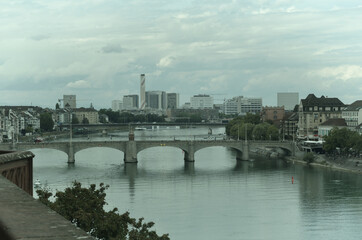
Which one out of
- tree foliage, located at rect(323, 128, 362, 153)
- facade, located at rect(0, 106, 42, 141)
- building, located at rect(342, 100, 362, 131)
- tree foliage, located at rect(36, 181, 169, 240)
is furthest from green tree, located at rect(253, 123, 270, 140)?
tree foliage, located at rect(36, 181, 169, 240)

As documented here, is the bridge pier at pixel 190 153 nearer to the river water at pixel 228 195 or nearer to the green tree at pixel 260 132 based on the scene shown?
the river water at pixel 228 195

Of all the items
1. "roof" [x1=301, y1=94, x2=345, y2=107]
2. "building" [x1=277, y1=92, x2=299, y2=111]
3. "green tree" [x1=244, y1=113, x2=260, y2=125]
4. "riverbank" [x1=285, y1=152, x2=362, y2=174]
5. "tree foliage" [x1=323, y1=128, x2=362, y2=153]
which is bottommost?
"riverbank" [x1=285, y1=152, x2=362, y2=174]

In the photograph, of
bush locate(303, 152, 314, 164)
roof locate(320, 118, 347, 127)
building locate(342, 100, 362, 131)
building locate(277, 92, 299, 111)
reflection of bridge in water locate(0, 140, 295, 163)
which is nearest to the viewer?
bush locate(303, 152, 314, 164)

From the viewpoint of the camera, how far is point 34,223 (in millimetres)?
3189

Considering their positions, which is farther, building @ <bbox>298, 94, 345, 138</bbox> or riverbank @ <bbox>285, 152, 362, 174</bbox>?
building @ <bbox>298, 94, 345, 138</bbox>

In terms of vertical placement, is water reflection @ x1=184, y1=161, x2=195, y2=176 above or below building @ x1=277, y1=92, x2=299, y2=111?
below

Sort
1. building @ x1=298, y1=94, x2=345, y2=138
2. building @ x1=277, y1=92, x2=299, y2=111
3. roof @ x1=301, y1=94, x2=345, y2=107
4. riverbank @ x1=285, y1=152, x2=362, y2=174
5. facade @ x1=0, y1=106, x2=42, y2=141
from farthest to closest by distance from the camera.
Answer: building @ x1=277, y1=92, x2=299, y2=111, facade @ x1=0, y1=106, x2=42, y2=141, roof @ x1=301, y1=94, x2=345, y2=107, building @ x1=298, y1=94, x2=345, y2=138, riverbank @ x1=285, y1=152, x2=362, y2=174

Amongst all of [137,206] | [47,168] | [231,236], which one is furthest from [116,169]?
[231,236]

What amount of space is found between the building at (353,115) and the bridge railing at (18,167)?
6297cm

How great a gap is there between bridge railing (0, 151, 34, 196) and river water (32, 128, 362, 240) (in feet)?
51.4

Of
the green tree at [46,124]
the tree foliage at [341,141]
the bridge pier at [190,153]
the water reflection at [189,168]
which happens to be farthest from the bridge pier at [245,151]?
the green tree at [46,124]

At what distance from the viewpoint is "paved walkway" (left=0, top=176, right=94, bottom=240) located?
300 cm

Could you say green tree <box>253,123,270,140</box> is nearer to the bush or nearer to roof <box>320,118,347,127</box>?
roof <box>320,118,347,127</box>

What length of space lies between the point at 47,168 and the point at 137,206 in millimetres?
21272
